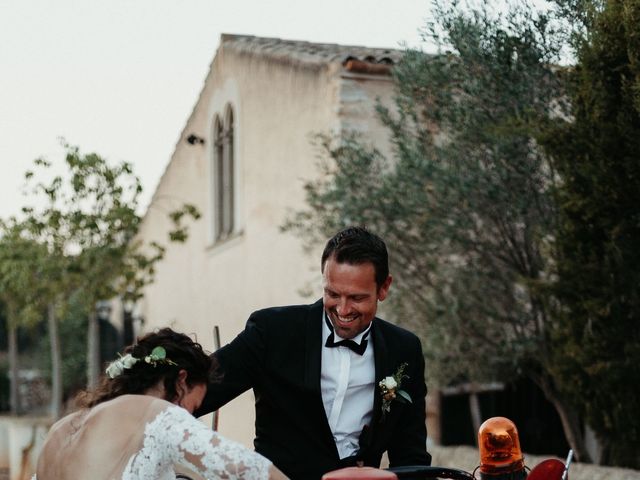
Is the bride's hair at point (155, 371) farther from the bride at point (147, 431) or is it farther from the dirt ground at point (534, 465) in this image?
the dirt ground at point (534, 465)

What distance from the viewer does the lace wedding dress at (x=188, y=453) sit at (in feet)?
10.1

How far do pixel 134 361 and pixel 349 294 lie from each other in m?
0.78

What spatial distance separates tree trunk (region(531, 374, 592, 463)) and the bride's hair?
5.40 m

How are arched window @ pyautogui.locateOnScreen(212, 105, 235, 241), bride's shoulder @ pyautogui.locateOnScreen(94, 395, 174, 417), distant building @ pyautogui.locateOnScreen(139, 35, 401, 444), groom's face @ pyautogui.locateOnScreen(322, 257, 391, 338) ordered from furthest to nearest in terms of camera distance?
1. arched window @ pyautogui.locateOnScreen(212, 105, 235, 241)
2. distant building @ pyautogui.locateOnScreen(139, 35, 401, 444)
3. groom's face @ pyautogui.locateOnScreen(322, 257, 391, 338)
4. bride's shoulder @ pyautogui.locateOnScreen(94, 395, 174, 417)

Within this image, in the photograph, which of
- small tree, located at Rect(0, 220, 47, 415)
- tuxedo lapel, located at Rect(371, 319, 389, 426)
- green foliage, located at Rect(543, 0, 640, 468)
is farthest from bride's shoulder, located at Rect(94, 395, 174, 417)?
small tree, located at Rect(0, 220, 47, 415)

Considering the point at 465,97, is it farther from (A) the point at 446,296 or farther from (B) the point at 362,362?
(B) the point at 362,362

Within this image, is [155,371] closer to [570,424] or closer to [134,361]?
[134,361]

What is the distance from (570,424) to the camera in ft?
27.6

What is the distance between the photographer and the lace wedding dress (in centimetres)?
309

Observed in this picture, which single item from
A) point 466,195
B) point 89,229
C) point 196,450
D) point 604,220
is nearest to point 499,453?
point 196,450

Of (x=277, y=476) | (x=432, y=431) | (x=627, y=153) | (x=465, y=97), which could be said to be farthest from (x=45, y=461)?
(x=432, y=431)

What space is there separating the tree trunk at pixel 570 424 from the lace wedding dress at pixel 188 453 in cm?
562

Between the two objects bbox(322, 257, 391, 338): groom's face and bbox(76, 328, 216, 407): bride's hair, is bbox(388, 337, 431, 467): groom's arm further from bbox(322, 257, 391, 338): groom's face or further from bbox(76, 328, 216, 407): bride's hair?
bbox(76, 328, 216, 407): bride's hair

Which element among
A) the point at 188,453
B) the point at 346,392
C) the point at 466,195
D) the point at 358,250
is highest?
the point at 466,195
